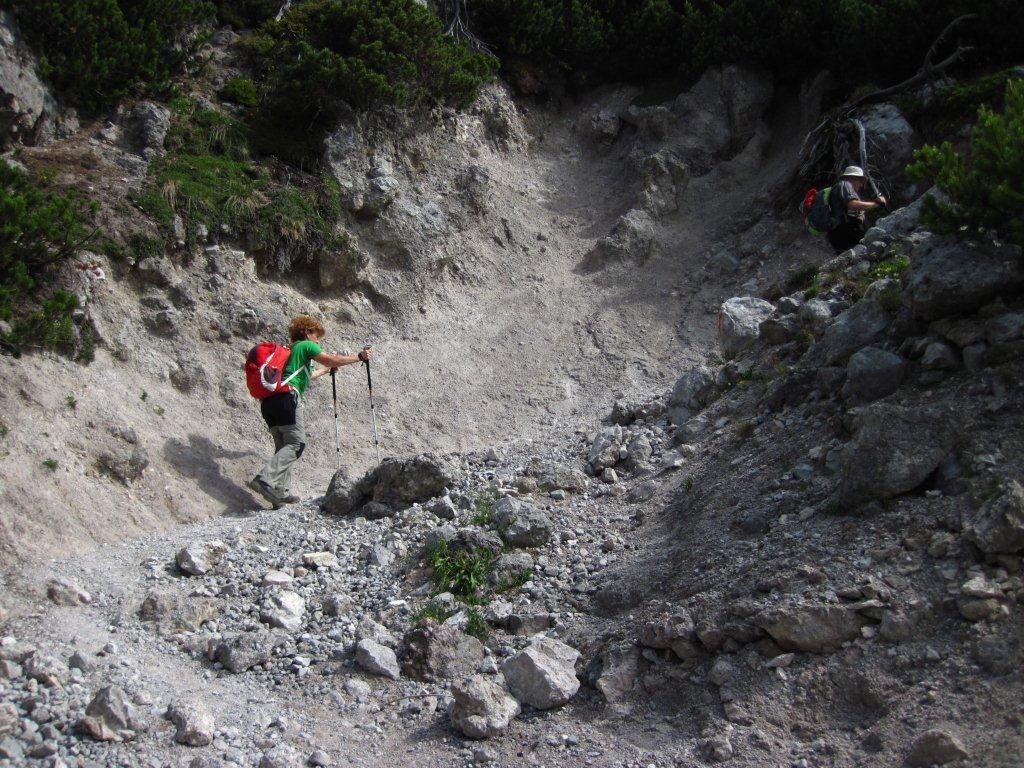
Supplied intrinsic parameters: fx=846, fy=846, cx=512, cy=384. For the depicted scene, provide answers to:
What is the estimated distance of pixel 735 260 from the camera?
15.8m

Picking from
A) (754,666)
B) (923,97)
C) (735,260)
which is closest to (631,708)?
(754,666)

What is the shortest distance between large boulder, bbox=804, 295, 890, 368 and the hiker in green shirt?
569 cm

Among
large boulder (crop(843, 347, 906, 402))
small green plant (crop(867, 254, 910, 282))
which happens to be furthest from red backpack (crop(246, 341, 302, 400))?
small green plant (crop(867, 254, 910, 282))

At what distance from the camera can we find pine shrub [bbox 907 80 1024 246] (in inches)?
249

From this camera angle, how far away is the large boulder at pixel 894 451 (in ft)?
20.1

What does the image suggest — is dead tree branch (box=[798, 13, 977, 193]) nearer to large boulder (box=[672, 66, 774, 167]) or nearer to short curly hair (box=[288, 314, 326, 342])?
large boulder (box=[672, 66, 774, 167])

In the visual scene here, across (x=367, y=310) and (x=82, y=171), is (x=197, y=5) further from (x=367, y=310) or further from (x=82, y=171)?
(x=367, y=310)

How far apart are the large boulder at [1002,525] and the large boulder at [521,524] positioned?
3665mm

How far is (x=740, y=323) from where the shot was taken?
11.2 meters

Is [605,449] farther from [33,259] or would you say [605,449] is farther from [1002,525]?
[33,259]

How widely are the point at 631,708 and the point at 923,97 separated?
13403 millimetres

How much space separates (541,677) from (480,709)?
19.4 inches

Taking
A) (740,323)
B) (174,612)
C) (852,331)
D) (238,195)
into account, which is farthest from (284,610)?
(238,195)

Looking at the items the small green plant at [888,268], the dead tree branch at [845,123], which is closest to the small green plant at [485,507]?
the small green plant at [888,268]
